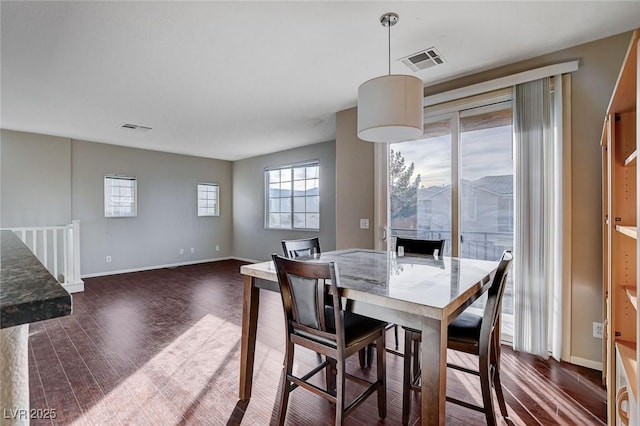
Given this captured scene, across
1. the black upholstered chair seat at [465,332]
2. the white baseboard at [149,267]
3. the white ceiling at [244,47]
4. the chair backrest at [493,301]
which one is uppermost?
the white ceiling at [244,47]

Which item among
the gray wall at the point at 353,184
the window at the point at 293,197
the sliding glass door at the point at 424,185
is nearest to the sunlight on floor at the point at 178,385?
the gray wall at the point at 353,184

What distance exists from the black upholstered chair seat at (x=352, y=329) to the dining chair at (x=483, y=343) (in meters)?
0.21

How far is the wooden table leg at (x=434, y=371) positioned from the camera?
4.05 feet

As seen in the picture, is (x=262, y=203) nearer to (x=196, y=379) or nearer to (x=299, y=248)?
(x=299, y=248)

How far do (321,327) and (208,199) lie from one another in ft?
21.8

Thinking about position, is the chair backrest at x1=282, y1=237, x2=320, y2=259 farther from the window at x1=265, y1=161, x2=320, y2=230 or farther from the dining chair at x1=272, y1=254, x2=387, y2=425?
the window at x1=265, y1=161, x2=320, y2=230

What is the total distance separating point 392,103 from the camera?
6.27 ft

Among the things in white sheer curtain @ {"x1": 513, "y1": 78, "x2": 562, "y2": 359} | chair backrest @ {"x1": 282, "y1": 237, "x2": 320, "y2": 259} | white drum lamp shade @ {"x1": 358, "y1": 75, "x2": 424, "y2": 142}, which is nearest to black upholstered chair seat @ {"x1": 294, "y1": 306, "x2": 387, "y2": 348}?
chair backrest @ {"x1": 282, "y1": 237, "x2": 320, "y2": 259}

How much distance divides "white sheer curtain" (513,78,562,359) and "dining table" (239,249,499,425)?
87cm

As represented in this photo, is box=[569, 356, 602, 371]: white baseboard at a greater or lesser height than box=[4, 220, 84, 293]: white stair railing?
lesser

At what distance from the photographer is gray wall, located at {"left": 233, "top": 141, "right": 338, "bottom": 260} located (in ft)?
19.1

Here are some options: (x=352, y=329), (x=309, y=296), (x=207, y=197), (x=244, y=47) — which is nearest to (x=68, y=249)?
(x=207, y=197)

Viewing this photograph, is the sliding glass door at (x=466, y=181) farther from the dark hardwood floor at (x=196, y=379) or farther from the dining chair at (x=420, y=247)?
the dark hardwood floor at (x=196, y=379)

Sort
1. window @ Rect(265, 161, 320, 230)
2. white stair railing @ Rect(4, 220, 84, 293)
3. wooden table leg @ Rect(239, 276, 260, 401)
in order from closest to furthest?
1. wooden table leg @ Rect(239, 276, 260, 401)
2. white stair railing @ Rect(4, 220, 84, 293)
3. window @ Rect(265, 161, 320, 230)
